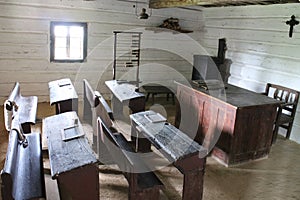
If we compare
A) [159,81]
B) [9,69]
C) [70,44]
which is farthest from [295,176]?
[9,69]

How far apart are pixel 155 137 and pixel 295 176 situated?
76.9 inches

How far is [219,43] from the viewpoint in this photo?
6336 millimetres

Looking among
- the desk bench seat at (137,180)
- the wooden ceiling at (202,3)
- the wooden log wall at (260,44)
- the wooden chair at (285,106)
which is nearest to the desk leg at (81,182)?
the desk bench seat at (137,180)

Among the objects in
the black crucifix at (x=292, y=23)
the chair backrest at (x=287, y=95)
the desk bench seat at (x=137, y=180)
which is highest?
the black crucifix at (x=292, y=23)

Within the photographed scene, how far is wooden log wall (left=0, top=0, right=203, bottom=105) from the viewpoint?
555 cm

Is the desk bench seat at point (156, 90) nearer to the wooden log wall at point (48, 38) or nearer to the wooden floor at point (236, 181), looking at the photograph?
the wooden log wall at point (48, 38)

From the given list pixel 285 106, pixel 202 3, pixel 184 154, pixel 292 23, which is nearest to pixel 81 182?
pixel 184 154

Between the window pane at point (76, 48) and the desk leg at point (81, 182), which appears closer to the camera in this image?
the desk leg at point (81, 182)

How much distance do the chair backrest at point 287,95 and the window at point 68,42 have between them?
3.66m

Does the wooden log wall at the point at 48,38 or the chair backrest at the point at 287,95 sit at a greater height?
the wooden log wall at the point at 48,38

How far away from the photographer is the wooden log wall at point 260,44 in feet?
15.6

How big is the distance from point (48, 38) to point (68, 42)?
0.40 m

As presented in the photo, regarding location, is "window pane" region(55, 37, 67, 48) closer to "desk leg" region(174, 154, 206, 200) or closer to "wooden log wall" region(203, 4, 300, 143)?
"wooden log wall" region(203, 4, 300, 143)

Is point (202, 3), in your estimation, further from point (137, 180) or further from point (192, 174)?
point (137, 180)
